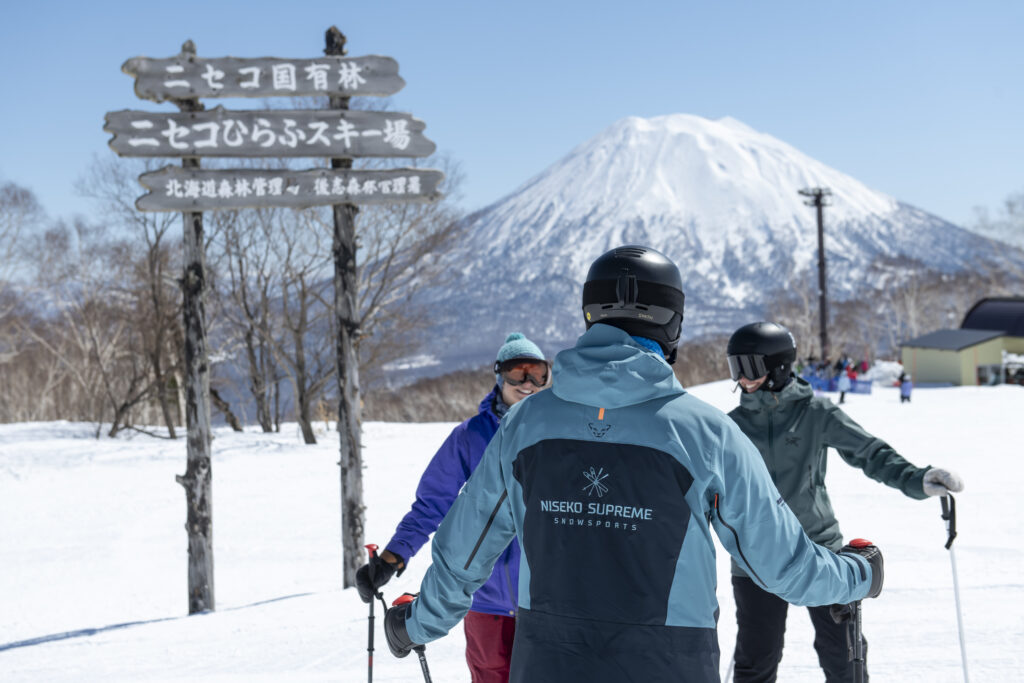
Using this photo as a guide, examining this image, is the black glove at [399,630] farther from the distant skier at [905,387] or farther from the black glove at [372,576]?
the distant skier at [905,387]

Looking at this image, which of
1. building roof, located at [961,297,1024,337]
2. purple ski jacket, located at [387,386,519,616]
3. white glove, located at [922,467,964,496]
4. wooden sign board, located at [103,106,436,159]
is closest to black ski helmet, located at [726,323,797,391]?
white glove, located at [922,467,964,496]

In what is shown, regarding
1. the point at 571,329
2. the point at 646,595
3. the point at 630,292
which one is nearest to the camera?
the point at 646,595

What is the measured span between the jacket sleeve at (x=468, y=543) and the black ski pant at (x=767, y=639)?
1566 millimetres

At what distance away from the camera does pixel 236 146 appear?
23.9 ft

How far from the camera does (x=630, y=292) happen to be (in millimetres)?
1812

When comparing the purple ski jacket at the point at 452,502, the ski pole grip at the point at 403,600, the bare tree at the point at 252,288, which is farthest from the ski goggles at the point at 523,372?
the bare tree at the point at 252,288

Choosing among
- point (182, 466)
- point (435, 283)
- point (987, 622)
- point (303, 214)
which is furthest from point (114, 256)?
point (987, 622)

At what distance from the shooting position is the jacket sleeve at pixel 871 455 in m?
2.98

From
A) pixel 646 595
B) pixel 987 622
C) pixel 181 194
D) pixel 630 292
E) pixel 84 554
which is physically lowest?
pixel 84 554

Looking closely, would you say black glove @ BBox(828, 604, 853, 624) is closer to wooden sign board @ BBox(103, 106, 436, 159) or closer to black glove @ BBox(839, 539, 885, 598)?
black glove @ BBox(839, 539, 885, 598)

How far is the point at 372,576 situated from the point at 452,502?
0.37 metres

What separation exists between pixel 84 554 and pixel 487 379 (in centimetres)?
3637

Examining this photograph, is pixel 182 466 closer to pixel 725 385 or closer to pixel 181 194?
pixel 181 194

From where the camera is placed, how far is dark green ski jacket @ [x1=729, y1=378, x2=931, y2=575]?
327cm
